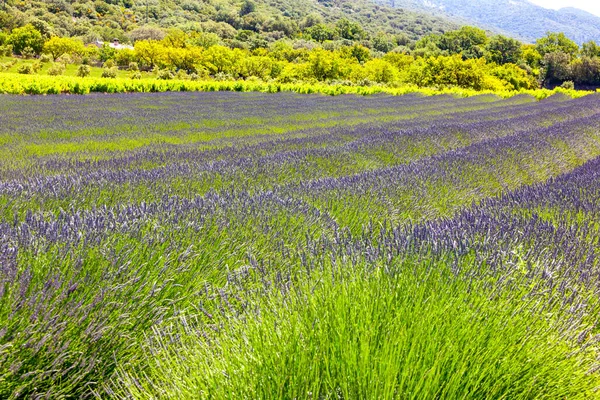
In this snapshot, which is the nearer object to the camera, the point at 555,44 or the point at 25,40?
the point at 25,40

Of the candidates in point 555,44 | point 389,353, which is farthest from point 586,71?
point 389,353

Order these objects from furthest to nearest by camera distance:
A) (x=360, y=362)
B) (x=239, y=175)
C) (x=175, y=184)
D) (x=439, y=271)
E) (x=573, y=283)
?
(x=239, y=175) → (x=175, y=184) → (x=573, y=283) → (x=439, y=271) → (x=360, y=362)

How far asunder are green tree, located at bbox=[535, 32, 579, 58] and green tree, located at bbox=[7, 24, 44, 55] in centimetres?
7205

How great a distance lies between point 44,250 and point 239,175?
314cm

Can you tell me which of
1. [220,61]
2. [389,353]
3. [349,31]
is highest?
[349,31]

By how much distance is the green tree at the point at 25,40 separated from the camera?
43.4 m

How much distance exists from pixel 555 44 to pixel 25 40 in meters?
78.0

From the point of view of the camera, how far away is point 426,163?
19.3 feet

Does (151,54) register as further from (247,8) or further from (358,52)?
(247,8)

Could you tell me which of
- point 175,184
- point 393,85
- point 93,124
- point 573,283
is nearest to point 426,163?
point 175,184

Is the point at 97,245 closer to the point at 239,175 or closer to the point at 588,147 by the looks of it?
the point at 239,175

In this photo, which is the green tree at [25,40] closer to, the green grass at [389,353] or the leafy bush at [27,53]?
the leafy bush at [27,53]

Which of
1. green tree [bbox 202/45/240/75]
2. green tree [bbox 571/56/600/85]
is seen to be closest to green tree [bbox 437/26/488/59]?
green tree [bbox 571/56/600/85]

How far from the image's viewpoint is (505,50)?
69.7 m
